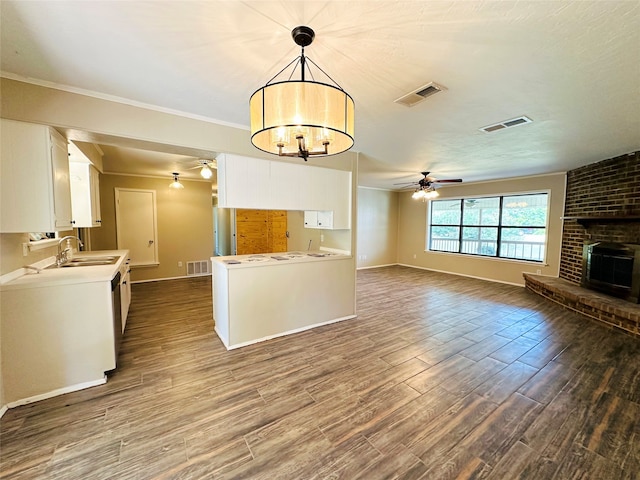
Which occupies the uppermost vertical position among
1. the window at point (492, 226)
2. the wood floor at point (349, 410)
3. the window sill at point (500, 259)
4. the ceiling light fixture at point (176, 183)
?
the ceiling light fixture at point (176, 183)

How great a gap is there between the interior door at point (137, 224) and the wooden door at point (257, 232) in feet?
6.51

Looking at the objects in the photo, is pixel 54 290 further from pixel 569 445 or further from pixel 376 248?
pixel 376 248

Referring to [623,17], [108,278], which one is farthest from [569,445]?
[108,278]

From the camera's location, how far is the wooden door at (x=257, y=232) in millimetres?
6996

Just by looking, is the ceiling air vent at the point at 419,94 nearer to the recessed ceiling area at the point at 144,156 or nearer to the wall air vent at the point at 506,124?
the wall air vent at the point at 506,124

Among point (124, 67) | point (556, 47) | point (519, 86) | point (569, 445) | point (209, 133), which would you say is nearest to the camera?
point (556, 47)

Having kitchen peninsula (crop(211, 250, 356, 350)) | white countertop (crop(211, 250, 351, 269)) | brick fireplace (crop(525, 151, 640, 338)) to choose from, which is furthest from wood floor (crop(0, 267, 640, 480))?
white countertop (crop(211, 250, 351, 269))

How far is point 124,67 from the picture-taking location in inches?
73.7

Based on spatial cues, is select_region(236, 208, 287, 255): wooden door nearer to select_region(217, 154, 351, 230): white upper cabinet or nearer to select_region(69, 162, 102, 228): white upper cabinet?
select_region(217, 154, 351, 230): white upper cabinet

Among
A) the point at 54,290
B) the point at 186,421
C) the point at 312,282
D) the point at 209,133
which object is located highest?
the point at 209,133

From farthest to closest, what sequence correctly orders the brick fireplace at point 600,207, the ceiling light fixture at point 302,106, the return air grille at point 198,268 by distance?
1. the return air grille at point 198,268
2. the brick fireplace at point 600,207
3. the ceiling light fixture at point 302,106

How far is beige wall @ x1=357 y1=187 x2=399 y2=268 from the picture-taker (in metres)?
7.89

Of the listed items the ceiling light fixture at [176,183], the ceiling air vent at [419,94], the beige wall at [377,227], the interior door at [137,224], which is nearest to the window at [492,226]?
the beige wall at [377,227]

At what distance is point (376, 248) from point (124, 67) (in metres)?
7.30
